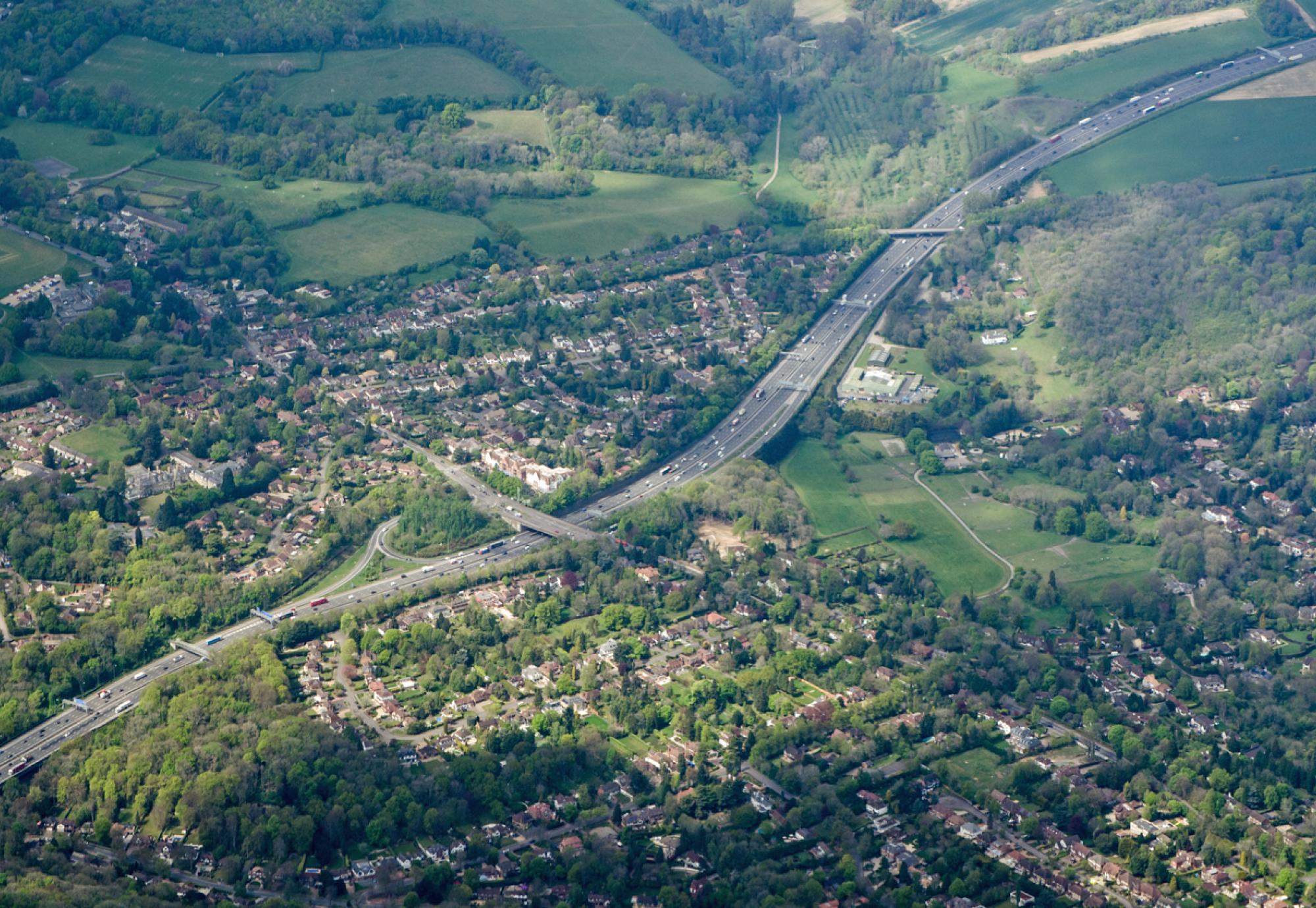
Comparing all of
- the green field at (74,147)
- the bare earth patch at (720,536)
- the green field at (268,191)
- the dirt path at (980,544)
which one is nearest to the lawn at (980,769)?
the dirt path at (980,544)

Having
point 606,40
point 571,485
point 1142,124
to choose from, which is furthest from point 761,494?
point 606,40

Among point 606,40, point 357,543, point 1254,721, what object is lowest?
point 1254,721

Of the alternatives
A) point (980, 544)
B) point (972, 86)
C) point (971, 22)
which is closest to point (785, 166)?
point (972, 86)

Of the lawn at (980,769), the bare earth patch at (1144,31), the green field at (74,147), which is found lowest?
the lawn at (980,769)

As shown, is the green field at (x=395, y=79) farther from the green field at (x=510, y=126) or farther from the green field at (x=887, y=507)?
the green field at (x=887, y=507)

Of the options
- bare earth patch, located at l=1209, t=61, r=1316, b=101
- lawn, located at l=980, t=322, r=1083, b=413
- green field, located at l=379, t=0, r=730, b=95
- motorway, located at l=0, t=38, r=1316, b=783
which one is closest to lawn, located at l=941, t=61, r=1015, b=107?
motorway, located at l=0, t=38, r=1316, b=783

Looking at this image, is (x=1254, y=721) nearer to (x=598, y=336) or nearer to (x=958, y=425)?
(x=958, y=425)
